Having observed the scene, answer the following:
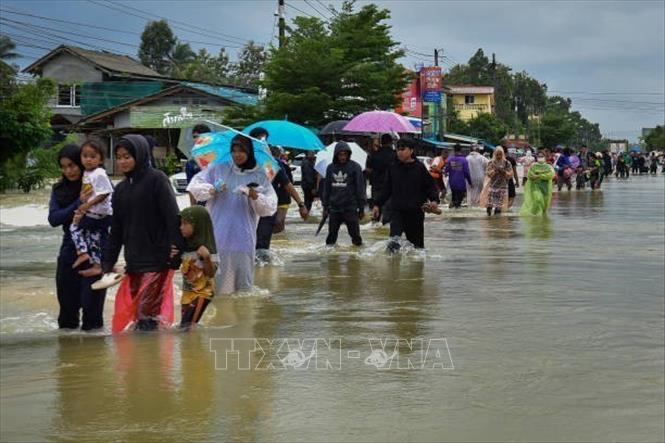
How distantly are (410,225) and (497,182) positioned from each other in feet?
27.6

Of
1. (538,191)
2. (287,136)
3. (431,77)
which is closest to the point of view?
(287,136)

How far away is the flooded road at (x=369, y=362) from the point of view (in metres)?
4.78

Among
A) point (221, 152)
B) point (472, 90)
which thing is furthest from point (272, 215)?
point (472, 90)

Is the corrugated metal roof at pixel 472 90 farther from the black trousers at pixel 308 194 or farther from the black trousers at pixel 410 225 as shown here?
the black trousers at pixel 410 225

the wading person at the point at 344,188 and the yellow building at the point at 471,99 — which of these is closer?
the wading person at the point at 344,188

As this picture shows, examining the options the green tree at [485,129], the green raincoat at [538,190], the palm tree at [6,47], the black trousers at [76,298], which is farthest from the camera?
the green tree at [485,129]

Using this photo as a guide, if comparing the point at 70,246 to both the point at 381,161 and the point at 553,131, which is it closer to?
the point at 381,161

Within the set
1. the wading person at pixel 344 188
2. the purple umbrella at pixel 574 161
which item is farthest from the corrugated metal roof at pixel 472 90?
the wading person at pixel 344 188

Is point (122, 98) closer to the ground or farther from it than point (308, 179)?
farther from it

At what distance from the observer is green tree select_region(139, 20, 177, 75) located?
319ft

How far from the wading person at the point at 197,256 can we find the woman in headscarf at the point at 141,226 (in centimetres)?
21

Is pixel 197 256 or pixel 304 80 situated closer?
pixel 197 256

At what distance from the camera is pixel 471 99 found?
108 meters

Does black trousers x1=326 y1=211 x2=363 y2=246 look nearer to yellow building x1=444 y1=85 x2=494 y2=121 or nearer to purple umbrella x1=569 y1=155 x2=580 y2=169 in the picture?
purple umbrella x1=569 y1=155 x2=580 y2=169
